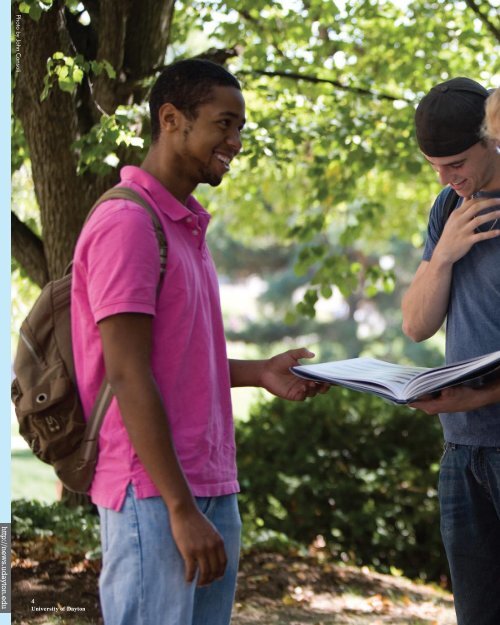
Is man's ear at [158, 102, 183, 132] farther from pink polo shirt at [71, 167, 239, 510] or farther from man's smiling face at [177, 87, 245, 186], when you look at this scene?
pink polo shirt at [71, 167, 239, 510]

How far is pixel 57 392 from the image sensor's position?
1.83 m

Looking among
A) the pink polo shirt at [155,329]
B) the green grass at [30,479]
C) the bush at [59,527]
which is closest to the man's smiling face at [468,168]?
the pink polo shirt at [155,329]

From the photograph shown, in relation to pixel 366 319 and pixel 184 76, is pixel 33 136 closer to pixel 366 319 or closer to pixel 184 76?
pixel 184 76

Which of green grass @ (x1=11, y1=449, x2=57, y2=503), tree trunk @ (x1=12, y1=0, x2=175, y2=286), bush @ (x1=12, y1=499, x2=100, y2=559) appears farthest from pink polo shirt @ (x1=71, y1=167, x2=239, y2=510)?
green grass @ (x1=11, y1=449, x2=57, y2=503)

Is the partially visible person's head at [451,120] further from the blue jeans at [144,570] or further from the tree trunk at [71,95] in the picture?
the tree trunk at [71,95]

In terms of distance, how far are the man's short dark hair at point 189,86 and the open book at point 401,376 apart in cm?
67

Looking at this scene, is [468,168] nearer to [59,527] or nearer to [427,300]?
[427,300]

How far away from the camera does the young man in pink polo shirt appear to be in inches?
68.4

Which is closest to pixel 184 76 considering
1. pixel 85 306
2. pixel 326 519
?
pixel 85 306

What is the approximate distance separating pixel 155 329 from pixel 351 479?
4.45 meters

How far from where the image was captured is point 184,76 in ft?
6.75

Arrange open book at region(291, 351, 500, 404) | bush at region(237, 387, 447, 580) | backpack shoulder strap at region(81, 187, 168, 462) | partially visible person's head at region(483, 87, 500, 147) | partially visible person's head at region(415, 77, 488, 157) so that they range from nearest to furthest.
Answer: backpack shoulder strap at region(81, 187, 168, 462) < open book at region(291, 351, 500, 404) < partially visible person's head at region(483, 87, 500, 147) < partially visible person's head at region(415, 77, 488, 157) < bush at region(237, 387, 447, 580)

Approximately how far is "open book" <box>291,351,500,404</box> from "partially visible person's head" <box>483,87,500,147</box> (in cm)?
53

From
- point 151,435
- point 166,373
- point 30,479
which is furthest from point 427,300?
point 30,479
